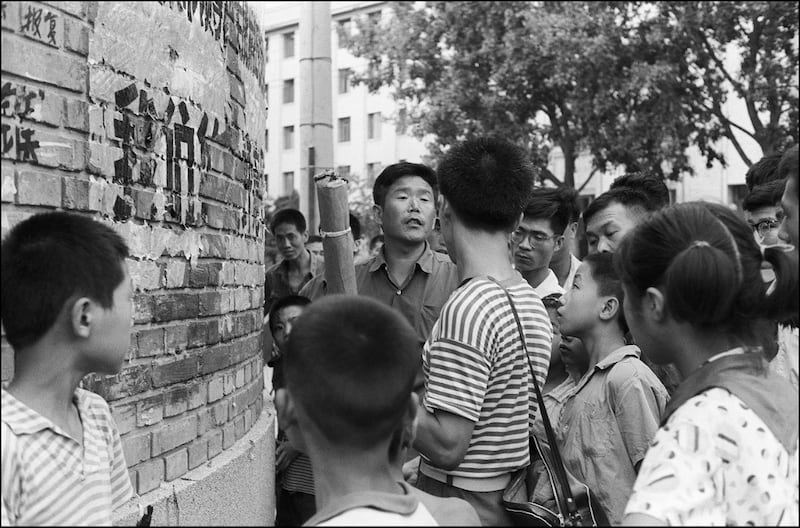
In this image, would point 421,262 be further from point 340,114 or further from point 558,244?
point 340,114

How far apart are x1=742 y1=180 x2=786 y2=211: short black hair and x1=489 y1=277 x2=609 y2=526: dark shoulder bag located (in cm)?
174

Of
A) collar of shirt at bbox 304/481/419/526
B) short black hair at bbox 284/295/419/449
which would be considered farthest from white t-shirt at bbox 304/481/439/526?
short black hair at bbox 284/295/419/449

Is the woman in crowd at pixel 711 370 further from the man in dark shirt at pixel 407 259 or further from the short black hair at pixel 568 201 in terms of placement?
the short black hair at pixel 568 201

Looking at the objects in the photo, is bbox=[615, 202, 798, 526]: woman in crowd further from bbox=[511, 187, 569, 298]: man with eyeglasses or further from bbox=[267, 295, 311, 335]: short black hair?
bbox=[267, 295, 311, 335]: short black hair

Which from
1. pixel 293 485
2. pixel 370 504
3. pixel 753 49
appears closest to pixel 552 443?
pixel 370 504

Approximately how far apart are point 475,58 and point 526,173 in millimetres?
17216

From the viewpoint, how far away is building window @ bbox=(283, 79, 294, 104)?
49.5 meters

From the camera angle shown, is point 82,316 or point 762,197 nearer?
point 82,316

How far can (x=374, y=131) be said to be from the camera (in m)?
45.3

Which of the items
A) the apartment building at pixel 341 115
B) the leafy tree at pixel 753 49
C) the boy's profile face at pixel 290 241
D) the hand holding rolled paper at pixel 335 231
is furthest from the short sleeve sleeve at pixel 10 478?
the apartment building at pixel 341 115

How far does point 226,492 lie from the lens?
11.9ft

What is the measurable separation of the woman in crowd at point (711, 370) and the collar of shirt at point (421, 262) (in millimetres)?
2332

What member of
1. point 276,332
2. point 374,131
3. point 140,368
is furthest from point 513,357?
point 374,131

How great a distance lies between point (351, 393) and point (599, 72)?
56.4 ft
